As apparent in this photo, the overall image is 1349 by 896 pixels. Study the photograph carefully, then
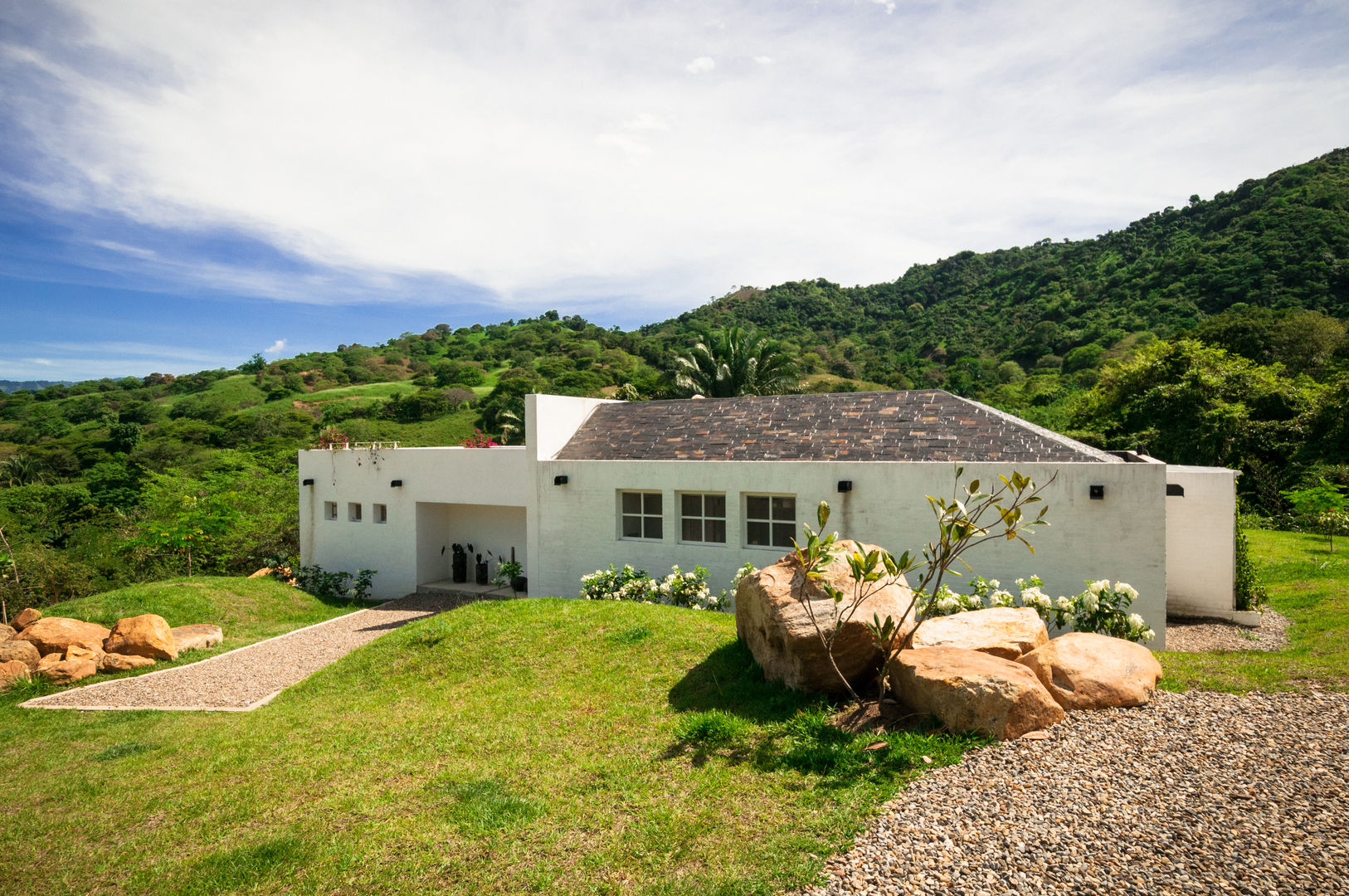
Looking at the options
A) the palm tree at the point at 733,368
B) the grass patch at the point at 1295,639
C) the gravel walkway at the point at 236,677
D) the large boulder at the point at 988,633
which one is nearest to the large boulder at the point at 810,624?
the large boulder at the point at 988,633

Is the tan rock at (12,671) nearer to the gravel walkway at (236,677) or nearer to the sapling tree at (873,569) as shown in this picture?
the gravel walkway at (236,677)

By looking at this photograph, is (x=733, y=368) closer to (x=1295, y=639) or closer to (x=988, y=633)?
(x=1295, y=639)

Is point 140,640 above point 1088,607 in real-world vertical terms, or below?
below

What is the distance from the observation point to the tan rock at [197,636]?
569 inches

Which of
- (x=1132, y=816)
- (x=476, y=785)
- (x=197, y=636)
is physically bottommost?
(x=197, y=636)

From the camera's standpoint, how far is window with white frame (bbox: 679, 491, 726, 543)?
14.4 meters

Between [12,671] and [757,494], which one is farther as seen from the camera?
[757,494]

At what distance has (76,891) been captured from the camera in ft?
16.6

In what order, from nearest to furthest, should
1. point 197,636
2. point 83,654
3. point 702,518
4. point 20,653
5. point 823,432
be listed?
point 20,653 < point 83,654 < point 823,432 < point 702,518 < point 197,636

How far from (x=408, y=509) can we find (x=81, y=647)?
7.71 meters

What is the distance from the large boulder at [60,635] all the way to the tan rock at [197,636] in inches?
50.4

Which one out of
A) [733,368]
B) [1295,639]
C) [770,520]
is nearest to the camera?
[1295,639]

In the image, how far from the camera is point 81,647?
13.3 metres

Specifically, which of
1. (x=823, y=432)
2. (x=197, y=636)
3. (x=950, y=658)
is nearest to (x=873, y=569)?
(x=950, y=658)
